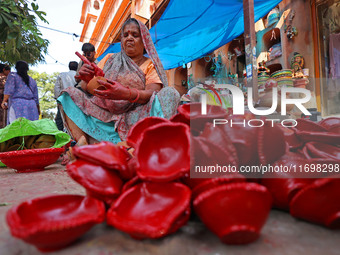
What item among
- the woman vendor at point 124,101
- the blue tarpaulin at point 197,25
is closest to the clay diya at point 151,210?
the woman vendor at point 124,101

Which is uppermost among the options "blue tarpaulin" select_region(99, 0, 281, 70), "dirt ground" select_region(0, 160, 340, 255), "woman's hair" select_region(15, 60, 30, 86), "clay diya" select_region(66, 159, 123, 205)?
"blue tarpaulin" select_region(99, 0, 281, 70)

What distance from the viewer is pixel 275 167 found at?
0.70 meters

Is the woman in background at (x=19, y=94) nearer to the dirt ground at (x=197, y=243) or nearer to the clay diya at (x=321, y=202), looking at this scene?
the dirt ground at (x=197, y=243)

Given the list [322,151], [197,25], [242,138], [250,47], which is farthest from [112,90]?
[197,25]

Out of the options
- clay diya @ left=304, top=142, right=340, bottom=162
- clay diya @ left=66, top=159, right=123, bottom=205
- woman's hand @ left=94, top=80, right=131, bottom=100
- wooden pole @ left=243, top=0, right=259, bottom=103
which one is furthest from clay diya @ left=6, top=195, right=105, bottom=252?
wooden pole @ left=243, top=0, right=259, bottom=103

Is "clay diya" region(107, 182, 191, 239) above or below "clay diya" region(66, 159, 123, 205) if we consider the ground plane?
→ below

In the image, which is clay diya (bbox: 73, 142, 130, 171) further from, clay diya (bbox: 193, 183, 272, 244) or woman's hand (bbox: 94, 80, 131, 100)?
woman's hand (bbox: 94, 80, 131, 100)

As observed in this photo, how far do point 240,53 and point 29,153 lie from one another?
566 cm

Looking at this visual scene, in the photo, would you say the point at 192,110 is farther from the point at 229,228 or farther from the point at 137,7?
the point at 137,7

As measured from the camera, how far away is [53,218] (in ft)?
1.78

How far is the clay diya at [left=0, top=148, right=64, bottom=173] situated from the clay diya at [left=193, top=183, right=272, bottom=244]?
163 centimetres

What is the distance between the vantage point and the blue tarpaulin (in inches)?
152

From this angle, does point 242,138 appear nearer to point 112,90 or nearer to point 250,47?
point 112,90

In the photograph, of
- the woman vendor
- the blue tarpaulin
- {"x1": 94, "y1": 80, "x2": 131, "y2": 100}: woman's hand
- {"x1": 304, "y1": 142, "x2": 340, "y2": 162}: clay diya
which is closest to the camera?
{"x1": 304, "y1": 142, "x2": 340, "y2": 162}: clay diya
